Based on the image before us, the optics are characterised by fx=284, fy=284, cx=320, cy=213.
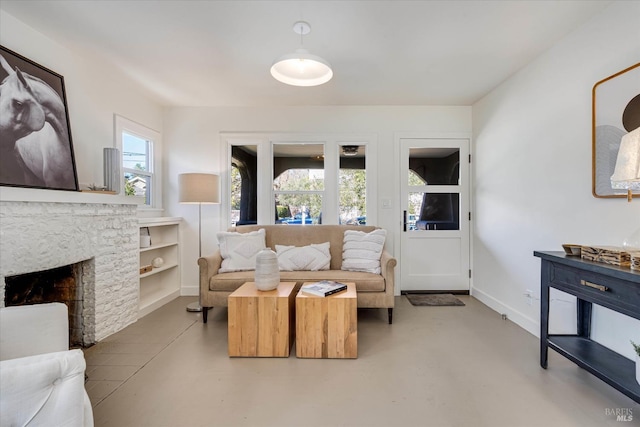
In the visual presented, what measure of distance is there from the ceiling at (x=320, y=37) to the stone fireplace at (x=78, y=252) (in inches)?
50.5

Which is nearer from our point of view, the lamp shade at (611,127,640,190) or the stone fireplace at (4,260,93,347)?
the lamp shade at (611,127,640,190)

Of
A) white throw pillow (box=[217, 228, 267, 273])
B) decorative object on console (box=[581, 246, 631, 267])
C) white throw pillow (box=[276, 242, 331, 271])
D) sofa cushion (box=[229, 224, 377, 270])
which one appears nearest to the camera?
decorative object on console (box=[581, 246, 631, 267])

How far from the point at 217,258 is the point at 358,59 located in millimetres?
2393

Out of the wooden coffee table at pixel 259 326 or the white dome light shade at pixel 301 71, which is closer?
the white dome light shade at pixel 301 71

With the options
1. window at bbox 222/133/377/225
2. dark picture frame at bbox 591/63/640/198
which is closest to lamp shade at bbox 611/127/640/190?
dark picture frame at bbox 591/63/640/198

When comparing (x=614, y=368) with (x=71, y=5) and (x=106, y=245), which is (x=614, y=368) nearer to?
(x=106, y=245)

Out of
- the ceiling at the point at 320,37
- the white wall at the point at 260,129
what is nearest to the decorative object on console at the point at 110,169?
the ceiling at the point at 320,37

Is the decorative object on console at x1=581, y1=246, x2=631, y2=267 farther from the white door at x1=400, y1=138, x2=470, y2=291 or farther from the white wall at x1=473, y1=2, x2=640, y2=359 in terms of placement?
the white door at x1=400, y1=138, x2=470, y2=291

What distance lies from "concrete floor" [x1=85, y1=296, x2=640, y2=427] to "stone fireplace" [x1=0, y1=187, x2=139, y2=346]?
0.96 feet

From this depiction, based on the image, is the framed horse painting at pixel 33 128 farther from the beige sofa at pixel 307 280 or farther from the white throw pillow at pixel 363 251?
the white throw pillow at pixel 363 251

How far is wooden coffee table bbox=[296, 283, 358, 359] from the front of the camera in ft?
7.07

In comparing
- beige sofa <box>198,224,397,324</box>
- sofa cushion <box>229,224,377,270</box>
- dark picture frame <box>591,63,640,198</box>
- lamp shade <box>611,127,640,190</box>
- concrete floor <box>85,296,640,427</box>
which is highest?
dark picture frame <box>591,63,640,198</box>

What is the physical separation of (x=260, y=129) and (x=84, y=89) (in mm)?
1799

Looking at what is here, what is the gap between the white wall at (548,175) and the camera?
188 centimetres
